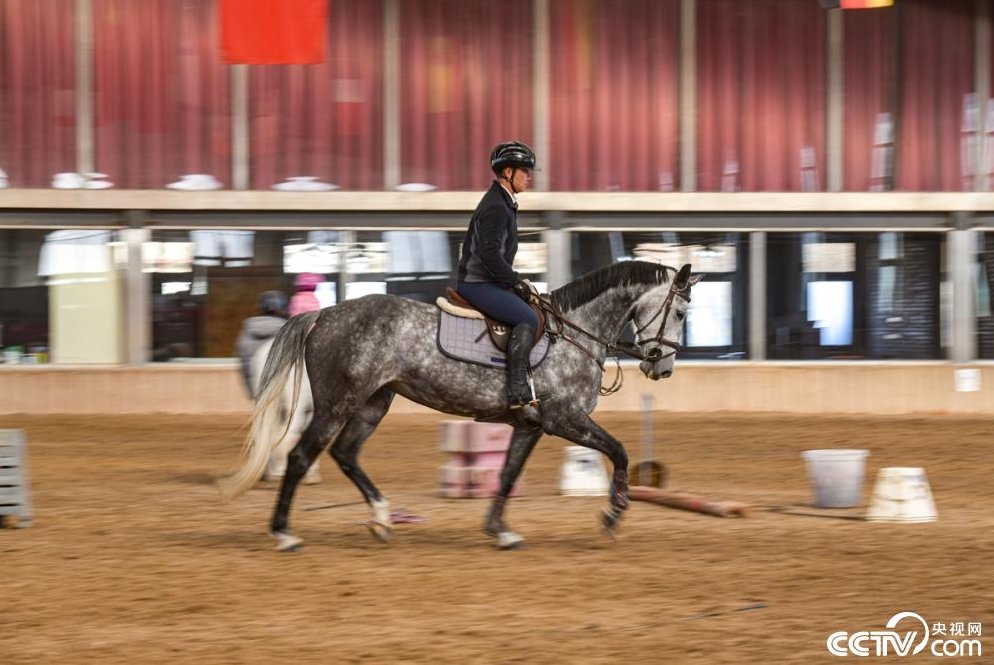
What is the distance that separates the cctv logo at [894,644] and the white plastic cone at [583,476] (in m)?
6.18

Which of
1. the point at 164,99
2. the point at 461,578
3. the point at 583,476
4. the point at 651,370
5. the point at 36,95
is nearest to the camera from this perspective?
the point at 461,578

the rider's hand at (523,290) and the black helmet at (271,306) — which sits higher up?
the rider's hand at (523,290)

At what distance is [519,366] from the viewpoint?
10.3 metres

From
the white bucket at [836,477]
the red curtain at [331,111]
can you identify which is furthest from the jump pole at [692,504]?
the red curtain at [331,111]

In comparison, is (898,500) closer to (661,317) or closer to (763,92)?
(661,317)

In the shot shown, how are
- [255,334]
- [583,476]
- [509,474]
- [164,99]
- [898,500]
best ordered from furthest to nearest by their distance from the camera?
[164,99]
[255,334]
[583,476]
[898,500]
[509,474]

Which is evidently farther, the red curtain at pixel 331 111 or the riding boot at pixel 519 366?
the red curtain at pixel 331 111

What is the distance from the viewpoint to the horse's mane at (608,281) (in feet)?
35.6

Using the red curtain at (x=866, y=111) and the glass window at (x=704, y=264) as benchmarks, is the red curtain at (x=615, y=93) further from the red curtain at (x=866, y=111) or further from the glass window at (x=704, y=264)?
the red curtain at (x=866, y=111)

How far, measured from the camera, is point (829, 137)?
76.8 ft

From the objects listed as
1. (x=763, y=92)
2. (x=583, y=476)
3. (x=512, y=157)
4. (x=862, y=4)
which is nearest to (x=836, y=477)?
(x=583, y=476)

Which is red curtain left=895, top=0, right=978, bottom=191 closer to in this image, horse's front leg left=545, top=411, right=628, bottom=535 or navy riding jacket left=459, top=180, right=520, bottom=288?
horse's front leg left=545, top=411, right=628, bottom=535

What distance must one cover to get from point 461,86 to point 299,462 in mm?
13667

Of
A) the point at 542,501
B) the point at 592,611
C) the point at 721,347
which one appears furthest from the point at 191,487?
the point at 721,347
